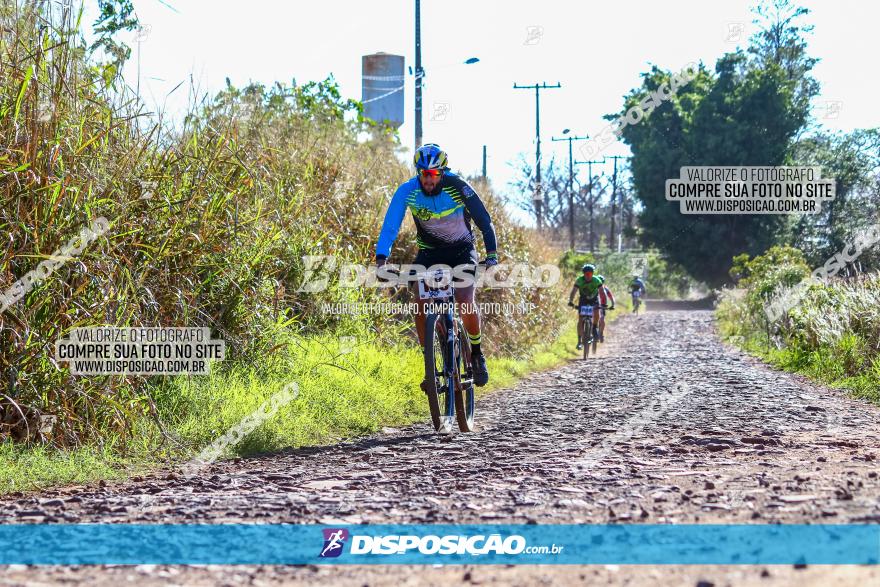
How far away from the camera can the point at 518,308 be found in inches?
681

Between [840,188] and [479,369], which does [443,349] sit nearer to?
[479,369]

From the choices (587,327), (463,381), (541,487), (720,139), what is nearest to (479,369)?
(463,381)

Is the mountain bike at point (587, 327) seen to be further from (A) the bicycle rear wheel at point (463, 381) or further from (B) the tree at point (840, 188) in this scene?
(B) the tree at point (840, 188)

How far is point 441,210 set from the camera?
26.8 ft

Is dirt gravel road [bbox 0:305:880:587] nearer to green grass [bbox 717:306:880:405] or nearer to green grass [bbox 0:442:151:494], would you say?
green grass [bbox 0:442:151:494]

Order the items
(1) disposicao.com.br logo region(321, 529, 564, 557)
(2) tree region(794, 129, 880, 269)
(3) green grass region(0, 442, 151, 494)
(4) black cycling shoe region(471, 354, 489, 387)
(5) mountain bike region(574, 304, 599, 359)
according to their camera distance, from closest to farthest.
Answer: (1) disposicao.com.br logo region(321, 529, 564, 557) → (3) green grass region(0, 442, 151, 494) → (4) black cycling shoe region(471, 354, 489, 387) → (5) mountain bike region(574, 304, 599, 359) → (2) tree region(794, 129, 880, 269)

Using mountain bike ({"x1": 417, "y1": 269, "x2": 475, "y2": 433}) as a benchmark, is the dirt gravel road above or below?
below

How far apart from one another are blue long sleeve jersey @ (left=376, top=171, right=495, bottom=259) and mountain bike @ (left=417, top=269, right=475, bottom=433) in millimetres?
383

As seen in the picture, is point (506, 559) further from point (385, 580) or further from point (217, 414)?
point (217, 414)

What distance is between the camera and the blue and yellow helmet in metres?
8.05

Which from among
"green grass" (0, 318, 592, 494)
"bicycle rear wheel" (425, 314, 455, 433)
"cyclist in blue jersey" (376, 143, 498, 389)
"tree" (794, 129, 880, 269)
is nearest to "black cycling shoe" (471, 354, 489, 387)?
"bicycle rear wheel" (425, 314, 455, 433)

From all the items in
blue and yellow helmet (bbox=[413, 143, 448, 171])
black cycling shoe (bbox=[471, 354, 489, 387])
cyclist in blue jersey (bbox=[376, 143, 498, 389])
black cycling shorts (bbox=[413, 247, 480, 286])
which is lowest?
black cycling shoe (bbox=[471, 354, 489, 387])

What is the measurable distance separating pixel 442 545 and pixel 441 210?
4401 mm

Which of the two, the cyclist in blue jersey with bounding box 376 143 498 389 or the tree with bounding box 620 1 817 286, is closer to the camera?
the cyclist in blue jersey with bounding box 376 143 498 389
